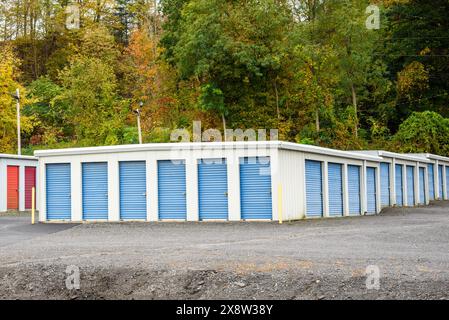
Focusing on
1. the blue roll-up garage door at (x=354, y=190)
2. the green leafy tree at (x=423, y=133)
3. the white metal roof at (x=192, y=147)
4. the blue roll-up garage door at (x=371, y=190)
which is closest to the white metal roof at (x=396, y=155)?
the blue roll-up garage door at (x=371, y=190)

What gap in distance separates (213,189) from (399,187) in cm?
1516

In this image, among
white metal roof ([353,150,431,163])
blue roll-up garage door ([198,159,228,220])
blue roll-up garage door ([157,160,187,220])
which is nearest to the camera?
blue roll-up garage door ([198,159,228,220])

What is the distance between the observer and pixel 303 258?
1249 cm

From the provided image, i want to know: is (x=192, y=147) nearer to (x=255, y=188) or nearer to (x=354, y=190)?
(x=255, y=188)

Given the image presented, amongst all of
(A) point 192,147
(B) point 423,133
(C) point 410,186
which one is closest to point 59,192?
(A) point 192,147

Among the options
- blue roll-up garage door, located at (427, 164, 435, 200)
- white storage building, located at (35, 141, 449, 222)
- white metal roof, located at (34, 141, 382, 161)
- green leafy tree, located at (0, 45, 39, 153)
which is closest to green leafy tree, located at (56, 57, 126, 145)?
green leafy tree, located at (0, 45, 39, 153)

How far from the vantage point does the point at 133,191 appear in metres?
23.7

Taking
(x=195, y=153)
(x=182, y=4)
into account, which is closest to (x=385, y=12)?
(x=182, y=4)

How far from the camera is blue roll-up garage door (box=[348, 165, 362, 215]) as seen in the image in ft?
90.0

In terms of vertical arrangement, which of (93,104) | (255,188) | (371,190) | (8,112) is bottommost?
(371,190)

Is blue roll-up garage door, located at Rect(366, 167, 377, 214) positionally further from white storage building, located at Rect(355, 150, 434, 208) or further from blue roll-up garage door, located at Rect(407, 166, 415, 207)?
blue roll-up garage door, located at Rect(407, 166, 415, 207)

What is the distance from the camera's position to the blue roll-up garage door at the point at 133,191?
77.5 feet

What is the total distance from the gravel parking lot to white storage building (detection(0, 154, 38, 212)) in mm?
15403
